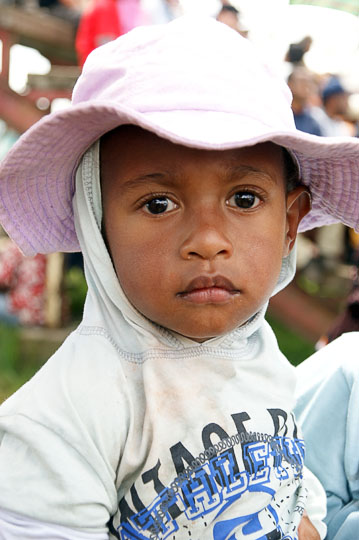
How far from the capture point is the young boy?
4.26ft

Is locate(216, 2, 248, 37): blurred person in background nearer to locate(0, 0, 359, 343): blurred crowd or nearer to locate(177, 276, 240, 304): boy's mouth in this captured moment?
locate(0, 0, 359, 343): blurred crowd

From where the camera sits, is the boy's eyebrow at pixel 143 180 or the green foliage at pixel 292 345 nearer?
the boy's eyebrow at pixel 143 180

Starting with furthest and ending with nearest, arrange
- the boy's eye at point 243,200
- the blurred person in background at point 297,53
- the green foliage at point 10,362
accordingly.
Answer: the blurred person in background at point 297,53
the green foliage at point 10,362
the boy's eye at point 243,200

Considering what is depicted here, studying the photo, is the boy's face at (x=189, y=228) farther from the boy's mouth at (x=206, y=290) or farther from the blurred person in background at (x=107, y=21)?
the blurred person in background at (x=107, y=21)

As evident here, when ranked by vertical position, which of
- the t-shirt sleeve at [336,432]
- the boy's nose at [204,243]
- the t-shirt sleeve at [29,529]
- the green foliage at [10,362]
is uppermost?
the boy's nose at [204,243]

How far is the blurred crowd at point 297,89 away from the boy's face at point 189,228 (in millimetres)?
3716

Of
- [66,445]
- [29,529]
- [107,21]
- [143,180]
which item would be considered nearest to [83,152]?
[143,180]

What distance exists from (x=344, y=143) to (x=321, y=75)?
6.60 metres

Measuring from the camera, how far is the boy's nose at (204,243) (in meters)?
1.30

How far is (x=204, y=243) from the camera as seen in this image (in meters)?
1.29

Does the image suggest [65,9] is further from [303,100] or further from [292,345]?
[292,345]

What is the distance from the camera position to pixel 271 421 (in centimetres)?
150

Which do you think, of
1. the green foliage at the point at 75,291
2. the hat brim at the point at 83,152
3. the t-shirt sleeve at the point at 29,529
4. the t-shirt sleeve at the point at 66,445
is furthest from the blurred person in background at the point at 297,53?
the t-shirt sleeve at the point at 29,529

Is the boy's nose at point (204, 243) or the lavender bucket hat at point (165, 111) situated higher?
the lavender bucket hat at point (165, 111)
